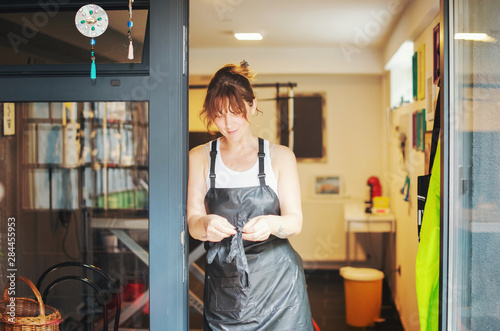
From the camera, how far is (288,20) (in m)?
3.95

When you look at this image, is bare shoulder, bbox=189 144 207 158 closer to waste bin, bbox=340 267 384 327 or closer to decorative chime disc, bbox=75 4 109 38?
decorative chime disc, bbox=75 4 109 38

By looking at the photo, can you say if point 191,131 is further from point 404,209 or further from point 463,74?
point 404,209

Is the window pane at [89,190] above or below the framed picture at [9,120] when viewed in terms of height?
below

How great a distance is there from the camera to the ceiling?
11.5 ft

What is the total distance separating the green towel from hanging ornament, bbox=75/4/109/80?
1320mm

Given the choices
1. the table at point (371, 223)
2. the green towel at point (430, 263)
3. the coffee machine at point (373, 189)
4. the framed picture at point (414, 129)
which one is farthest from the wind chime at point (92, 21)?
the coffee machine at point (373, 189)

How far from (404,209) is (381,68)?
5.64ft

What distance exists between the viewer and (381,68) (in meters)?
5.22

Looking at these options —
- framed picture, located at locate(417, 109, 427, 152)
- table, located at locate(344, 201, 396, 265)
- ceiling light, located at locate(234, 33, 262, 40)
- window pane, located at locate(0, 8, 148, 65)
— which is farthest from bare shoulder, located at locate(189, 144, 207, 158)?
table, located at locate(344, 201, 396, 265)

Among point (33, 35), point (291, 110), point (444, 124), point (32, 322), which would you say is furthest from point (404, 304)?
point (33, 35)

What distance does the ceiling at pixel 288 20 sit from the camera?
3511 millimetres

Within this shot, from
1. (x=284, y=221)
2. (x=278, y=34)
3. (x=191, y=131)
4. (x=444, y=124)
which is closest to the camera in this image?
(x=444, y=124)

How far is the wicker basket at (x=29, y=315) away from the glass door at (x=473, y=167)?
1.36m

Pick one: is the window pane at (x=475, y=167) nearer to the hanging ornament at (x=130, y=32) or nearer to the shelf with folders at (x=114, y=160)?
the hanging ornament at (x=130, y=32)
